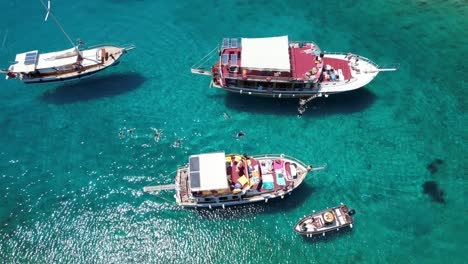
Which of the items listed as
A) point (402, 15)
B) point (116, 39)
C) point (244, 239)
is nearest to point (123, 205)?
point (244, 239)

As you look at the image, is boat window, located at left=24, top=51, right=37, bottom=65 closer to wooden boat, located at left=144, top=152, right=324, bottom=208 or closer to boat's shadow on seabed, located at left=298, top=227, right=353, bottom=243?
wooden boat, located at left=144, top=152, right=324, bottom=208

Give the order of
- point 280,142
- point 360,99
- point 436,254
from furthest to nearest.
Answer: point 360,99
point 280,142
point 436,254

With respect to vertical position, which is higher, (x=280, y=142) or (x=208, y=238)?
(x=280, y=142)

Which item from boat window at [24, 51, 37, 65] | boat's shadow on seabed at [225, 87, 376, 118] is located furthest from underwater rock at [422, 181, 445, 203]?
boat window at [24, 51, 37, 65]

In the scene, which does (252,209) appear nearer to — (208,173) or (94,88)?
(208,173)

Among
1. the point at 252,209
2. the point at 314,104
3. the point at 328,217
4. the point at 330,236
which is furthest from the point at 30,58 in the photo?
the point at 330,236

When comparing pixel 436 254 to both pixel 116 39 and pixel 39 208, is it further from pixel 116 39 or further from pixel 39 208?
pixel 116 39
